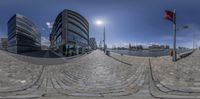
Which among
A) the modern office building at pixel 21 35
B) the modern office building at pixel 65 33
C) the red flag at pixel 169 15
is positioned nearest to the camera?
the modern office building at pixel 21 35

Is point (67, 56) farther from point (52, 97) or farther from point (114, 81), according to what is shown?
point (52, 97)

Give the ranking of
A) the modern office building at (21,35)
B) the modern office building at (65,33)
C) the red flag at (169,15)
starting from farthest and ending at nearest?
1. the red flag at (169,15)
2. the modern office building at (65,33)
3. the modern office building at (21,35)

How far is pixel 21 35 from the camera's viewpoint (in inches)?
504

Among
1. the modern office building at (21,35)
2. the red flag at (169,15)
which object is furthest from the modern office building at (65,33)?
the red flag at (169,15)

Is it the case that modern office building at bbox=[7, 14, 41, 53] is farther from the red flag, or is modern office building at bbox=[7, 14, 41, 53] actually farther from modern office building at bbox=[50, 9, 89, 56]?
the red flag

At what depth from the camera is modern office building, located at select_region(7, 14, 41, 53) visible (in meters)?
12.5

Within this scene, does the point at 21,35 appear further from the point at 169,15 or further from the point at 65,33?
the point at 169,15

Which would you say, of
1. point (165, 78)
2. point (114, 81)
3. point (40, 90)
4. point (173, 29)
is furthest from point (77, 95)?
point (173, 29)

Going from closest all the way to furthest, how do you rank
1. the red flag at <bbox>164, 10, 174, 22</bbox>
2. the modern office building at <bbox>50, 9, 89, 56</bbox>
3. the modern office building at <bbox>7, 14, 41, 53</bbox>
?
the modern office building at <bbox>7, 14, 41, 53</bbox> < the modern office building at <bbox>50, 9, 89, 56</bbox> < the red flag at <bbox>164, 10, 174, 22</bbox>

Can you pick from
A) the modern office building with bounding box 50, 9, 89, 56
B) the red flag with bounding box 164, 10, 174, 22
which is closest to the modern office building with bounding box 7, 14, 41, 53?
the modern office building with bounding box 50, 9, 89, 56

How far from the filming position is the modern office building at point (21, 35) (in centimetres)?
1248

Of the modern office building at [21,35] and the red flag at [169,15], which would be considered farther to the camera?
the red flag at [169,15]

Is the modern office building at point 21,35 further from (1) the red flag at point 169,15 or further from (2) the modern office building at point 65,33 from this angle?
(1) the red flag at point 169,15

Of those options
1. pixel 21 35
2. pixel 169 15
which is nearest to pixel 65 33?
pixel 21 35
